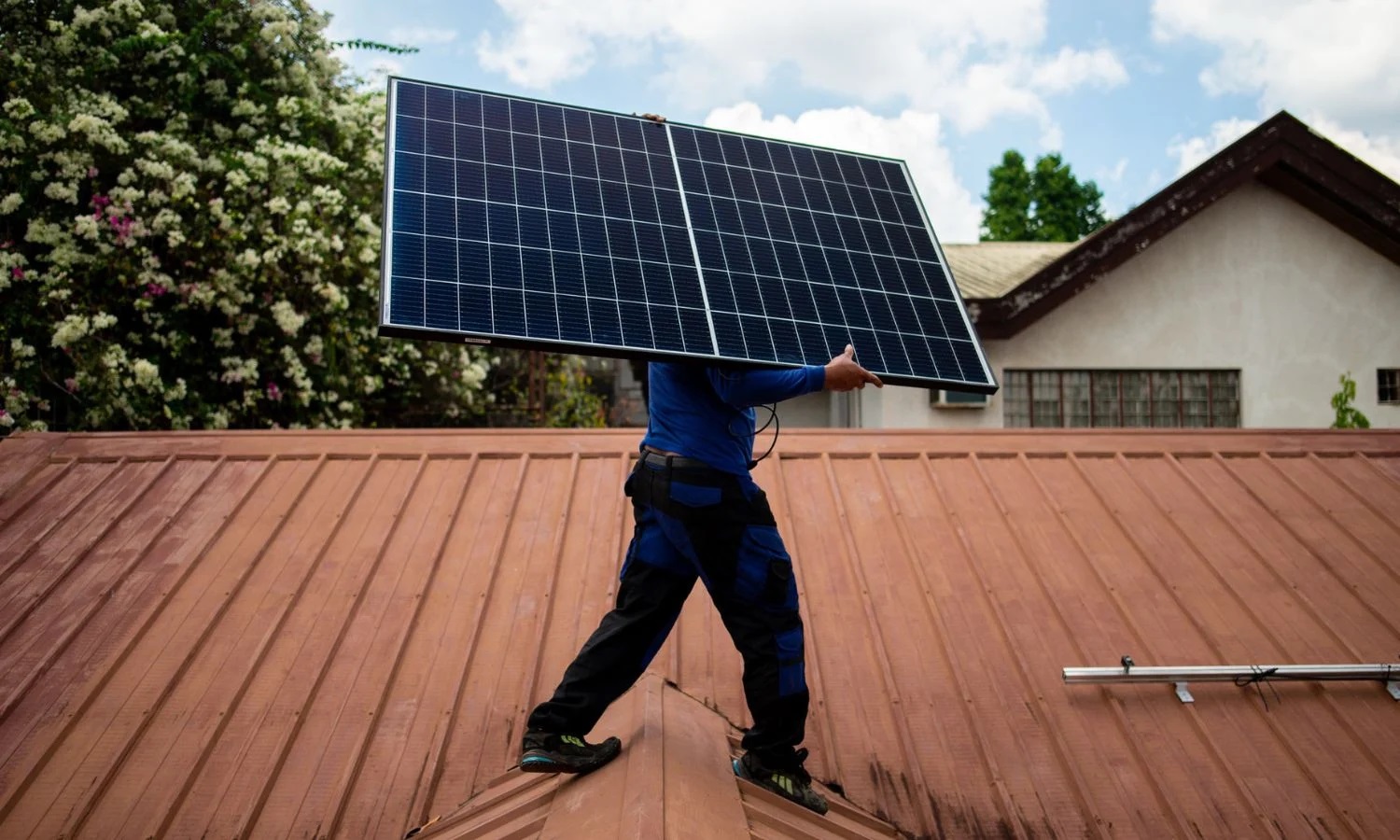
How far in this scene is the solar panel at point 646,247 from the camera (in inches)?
141

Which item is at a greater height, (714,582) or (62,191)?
(62,191)

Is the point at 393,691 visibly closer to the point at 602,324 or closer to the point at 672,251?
the point at 602,324

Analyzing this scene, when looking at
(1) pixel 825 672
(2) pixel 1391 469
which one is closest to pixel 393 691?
(1) pixel 825 672

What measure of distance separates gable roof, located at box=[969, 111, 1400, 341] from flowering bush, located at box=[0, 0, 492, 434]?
708 cm

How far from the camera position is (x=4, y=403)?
9.38 m

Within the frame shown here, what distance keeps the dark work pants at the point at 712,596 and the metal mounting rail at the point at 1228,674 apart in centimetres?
153

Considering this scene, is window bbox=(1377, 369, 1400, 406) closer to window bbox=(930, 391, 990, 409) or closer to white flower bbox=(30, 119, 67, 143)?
window bbox=(930, 391, 990, 409)

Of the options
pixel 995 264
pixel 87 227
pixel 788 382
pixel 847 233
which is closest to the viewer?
pixel 788 382

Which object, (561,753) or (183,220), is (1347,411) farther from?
(183,220)

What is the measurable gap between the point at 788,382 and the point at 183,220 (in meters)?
8.92

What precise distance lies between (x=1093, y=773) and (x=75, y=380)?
370 inches

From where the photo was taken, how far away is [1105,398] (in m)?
11.9

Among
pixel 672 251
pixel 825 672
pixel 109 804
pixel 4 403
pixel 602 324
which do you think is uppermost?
pixel 4 403

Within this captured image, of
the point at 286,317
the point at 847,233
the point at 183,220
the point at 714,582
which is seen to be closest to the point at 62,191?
the point at 183,220
